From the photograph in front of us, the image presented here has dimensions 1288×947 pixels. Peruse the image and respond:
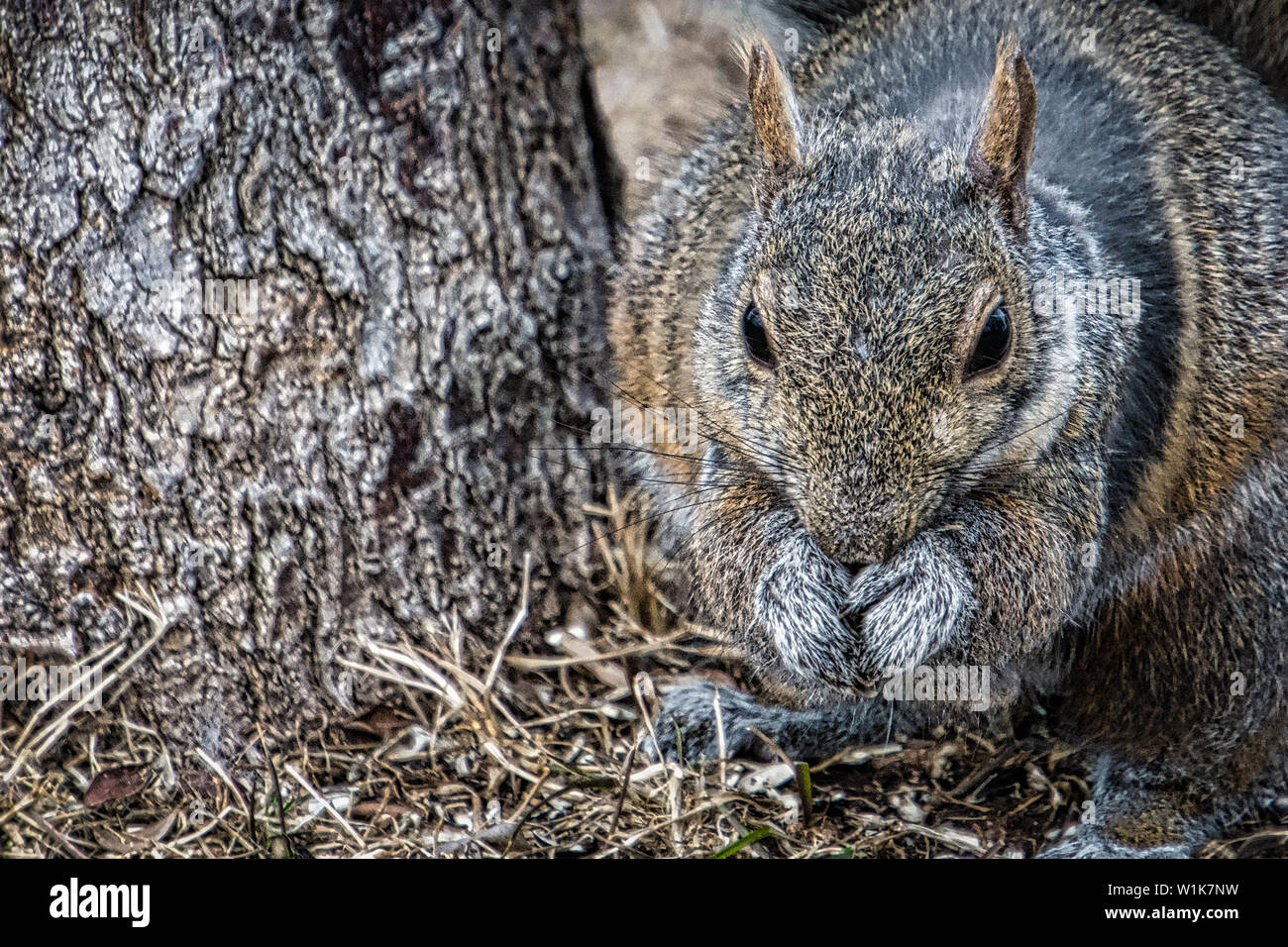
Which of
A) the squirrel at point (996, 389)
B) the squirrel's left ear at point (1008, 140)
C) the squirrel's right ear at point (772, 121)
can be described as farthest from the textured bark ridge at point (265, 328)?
the squirrel's left ear at point (1008, 140)

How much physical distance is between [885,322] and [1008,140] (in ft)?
1.16

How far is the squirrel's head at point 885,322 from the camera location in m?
1.62

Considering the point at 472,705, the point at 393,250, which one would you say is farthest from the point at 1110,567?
the point at 393,250

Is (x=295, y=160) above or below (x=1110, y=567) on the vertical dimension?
above

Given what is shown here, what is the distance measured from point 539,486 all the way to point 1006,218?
3.38ft

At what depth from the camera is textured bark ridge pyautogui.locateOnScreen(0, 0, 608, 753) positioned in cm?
194

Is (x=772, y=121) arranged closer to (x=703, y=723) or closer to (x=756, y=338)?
(x=756, y=338)

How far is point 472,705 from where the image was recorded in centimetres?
219

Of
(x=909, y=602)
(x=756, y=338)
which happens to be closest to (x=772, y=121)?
(x=756, y=338)

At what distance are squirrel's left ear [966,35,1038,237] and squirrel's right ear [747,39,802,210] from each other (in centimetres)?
26

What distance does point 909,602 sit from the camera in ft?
6.04
